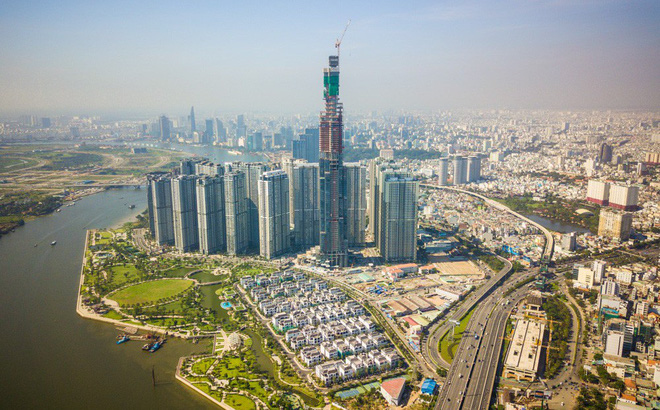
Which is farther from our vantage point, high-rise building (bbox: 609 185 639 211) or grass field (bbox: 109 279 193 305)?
high-rise building (bbox: 609 185 639 211)

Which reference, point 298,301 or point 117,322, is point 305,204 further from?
point 117,322

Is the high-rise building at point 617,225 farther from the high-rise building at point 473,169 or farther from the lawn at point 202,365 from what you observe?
the lawn at point 202,365

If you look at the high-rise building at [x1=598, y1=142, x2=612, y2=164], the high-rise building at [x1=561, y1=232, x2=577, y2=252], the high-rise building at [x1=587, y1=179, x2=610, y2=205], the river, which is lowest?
the river

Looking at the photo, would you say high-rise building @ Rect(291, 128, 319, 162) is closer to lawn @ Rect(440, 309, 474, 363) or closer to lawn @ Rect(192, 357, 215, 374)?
lawn @ Rect(440, 309, 474, 363)

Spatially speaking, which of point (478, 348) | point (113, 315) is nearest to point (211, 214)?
point (113, 315)

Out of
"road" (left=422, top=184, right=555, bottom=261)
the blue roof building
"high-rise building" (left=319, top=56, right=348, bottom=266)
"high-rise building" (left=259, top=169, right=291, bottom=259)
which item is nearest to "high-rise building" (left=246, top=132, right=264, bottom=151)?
"road" (left=422, top=184, right=555, bottom=261)

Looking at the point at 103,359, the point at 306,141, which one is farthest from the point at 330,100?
the point at 306,141
